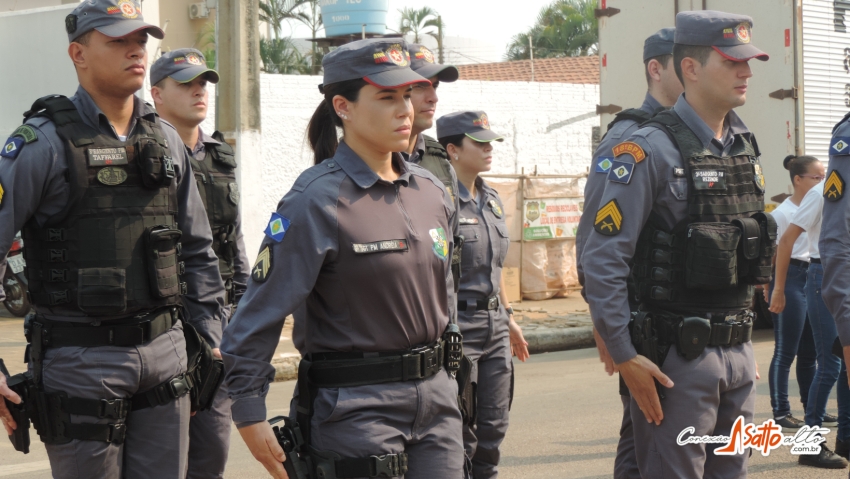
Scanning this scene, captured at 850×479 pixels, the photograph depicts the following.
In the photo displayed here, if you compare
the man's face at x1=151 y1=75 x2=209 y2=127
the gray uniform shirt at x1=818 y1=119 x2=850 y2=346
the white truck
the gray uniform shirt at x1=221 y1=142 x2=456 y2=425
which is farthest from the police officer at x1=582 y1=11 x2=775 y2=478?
the white truck

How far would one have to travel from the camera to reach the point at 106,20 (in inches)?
163

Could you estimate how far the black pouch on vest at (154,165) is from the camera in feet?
13.5

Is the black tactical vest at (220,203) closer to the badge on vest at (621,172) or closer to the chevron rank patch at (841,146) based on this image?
the badge on vest at (621,172)

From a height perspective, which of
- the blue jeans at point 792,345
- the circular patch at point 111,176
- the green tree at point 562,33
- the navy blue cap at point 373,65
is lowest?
the blue jeans at point 792,345

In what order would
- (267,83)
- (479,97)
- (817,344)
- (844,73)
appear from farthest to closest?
(479,97)
(267,83)
(844,73)
(817,344)

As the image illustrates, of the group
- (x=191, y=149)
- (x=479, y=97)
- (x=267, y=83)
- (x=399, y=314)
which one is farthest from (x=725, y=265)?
(x=479, y=97)

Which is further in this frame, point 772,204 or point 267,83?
Result: point 267,83

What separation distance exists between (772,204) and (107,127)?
880cm

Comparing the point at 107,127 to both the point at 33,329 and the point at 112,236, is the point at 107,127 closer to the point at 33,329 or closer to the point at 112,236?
the point at 112,236

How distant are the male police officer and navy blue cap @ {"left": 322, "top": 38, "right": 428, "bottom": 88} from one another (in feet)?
4.16

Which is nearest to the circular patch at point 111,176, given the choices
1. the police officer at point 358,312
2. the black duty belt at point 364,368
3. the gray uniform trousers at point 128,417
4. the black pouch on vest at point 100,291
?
the black pouch on vest at point 100,291

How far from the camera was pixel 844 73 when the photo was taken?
11.3 metres

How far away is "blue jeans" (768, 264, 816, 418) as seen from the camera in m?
7.52

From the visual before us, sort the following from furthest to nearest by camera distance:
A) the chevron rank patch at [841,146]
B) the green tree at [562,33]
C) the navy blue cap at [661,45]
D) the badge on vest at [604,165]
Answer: the green tree at [562,33] < the navy blue cap at [661,45] < the chevron rank patch at [841,146] < the badge on vest at [604,165]
